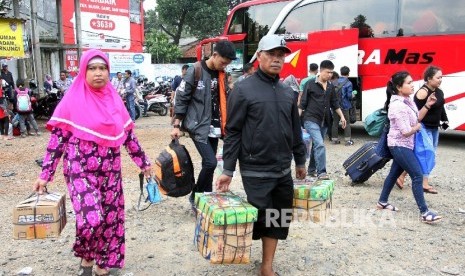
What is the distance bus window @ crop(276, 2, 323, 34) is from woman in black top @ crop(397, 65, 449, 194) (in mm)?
5133

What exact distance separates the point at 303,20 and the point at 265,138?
7927 mm

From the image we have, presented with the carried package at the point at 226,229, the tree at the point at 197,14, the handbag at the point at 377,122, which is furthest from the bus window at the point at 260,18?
the tree at the point at 197,14

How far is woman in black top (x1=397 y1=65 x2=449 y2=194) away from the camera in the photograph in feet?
15.4

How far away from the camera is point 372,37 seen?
30.2 feet

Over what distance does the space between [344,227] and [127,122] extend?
93.0 inches

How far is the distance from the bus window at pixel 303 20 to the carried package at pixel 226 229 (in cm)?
794

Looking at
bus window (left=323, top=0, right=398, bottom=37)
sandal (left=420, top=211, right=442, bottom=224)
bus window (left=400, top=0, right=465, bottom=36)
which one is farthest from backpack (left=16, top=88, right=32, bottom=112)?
sandal (left=420, top=211, right=442, bottom=224)

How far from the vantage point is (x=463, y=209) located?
15.6ft

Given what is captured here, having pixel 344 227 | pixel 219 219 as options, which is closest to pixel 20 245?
pixel 219 219

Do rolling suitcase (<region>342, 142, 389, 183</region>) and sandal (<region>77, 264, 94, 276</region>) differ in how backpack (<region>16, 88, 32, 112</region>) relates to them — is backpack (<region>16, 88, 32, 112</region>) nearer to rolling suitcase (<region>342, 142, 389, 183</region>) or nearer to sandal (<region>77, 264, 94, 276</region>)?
rolling suitcase (<region>342, 142, 389, 183</region>)

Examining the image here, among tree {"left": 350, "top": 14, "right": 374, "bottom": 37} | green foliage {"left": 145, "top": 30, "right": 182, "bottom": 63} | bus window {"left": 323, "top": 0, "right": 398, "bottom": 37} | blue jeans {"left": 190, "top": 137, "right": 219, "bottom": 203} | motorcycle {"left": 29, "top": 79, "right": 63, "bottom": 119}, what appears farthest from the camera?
green foliage {"left": 145, "top": 30, "right": 182, "bottom": 63}

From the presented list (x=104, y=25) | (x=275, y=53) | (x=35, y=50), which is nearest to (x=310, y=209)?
(x=275, y=53)

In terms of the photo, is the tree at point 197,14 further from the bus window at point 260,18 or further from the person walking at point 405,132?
the person walking at point 405,132

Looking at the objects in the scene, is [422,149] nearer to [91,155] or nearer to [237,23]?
[91,155]
